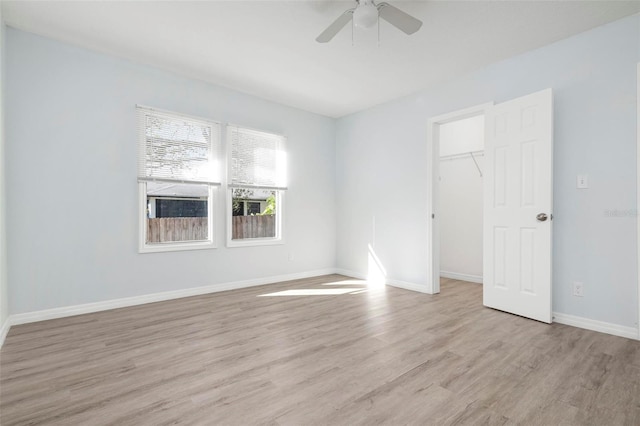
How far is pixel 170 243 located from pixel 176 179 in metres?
0.81

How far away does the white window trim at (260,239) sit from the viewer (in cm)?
440

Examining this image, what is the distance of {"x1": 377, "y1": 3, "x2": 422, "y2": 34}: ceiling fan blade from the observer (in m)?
2.33

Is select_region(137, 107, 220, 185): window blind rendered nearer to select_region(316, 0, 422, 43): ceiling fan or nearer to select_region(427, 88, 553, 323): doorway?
select_region(316, 0, 422, 43): ceiling fan

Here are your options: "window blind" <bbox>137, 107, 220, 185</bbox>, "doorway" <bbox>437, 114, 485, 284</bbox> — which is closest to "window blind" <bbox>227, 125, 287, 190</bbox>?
Result: "window blind" <bbox>137, 107, 220, 185</bbox>

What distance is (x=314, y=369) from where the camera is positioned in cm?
218

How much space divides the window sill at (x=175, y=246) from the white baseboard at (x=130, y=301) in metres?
0.52

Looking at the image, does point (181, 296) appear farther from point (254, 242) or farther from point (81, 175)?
point (81, 175)

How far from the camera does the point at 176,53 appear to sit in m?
3.43

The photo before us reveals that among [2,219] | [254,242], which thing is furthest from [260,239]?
[2,219]

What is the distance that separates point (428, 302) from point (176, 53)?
4.06 m

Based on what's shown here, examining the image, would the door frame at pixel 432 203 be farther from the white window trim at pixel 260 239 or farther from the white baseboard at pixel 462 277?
the white window trim at pixel 260 239

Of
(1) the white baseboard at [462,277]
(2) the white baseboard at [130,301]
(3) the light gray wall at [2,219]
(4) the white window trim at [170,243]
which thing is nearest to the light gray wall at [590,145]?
(1) the white baseboard at [462,277]

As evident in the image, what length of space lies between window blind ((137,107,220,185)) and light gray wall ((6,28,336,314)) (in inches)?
4.6

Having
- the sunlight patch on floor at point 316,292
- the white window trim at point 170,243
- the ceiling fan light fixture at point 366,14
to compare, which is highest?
the ceiling fan light fixture at point 366,14
